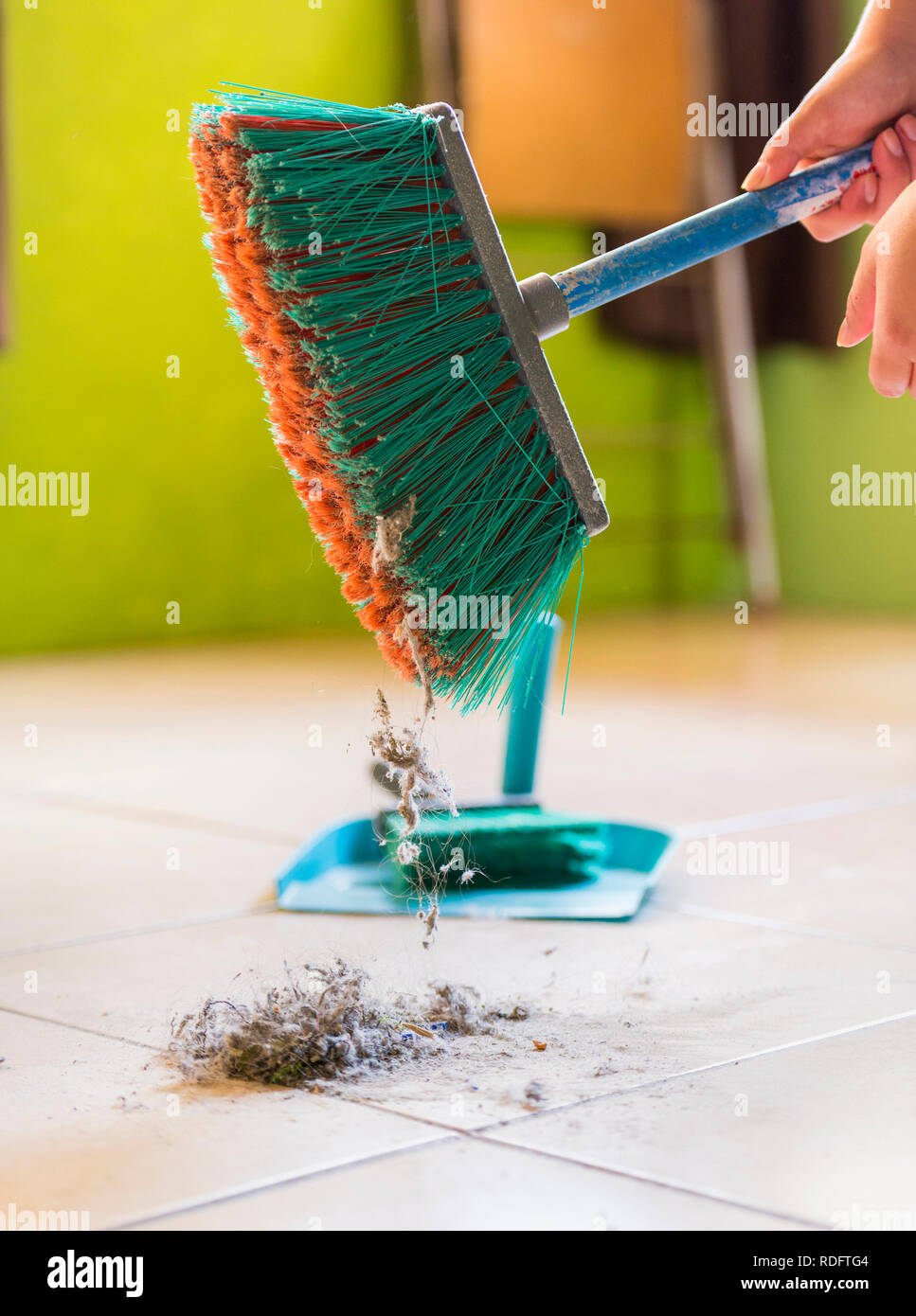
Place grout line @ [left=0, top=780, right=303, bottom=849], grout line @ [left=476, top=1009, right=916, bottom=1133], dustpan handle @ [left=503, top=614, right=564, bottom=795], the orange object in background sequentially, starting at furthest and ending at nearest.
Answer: the orange object in background → grout line @ [left=0, top=780, right=303, bottom=849] → dustpan handle @ [left=503, top=614, right=564, bottom=795] → grout line @ [left=476, top=1009, right=916, bottom=1133]

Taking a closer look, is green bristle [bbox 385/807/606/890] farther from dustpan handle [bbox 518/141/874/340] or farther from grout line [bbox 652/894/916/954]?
dustpan handle [bbox 518/141/874/340]

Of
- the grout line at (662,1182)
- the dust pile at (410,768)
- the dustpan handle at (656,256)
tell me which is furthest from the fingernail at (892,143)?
the grout line at (662,1182)

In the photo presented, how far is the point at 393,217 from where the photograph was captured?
1230 mm

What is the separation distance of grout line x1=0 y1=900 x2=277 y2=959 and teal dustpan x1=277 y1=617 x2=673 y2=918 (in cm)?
3

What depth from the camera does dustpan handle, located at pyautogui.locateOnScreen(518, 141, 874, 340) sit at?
1.24 m

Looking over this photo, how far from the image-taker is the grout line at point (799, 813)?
2.03 m

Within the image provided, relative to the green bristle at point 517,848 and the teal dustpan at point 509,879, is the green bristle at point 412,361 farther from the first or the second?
the green bristle at point 517,848

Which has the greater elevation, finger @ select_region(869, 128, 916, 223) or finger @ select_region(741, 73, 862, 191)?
finger @ select_region(741, 73, 862, 191)

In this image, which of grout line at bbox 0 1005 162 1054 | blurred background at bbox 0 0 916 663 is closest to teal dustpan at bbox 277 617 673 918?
grout line at bbox 0 1005 162 1054

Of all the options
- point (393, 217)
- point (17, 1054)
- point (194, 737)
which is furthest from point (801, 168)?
point (194, 737)

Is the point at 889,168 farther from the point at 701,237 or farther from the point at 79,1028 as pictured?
the point at 79,1028

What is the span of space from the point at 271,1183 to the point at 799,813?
1.30m
